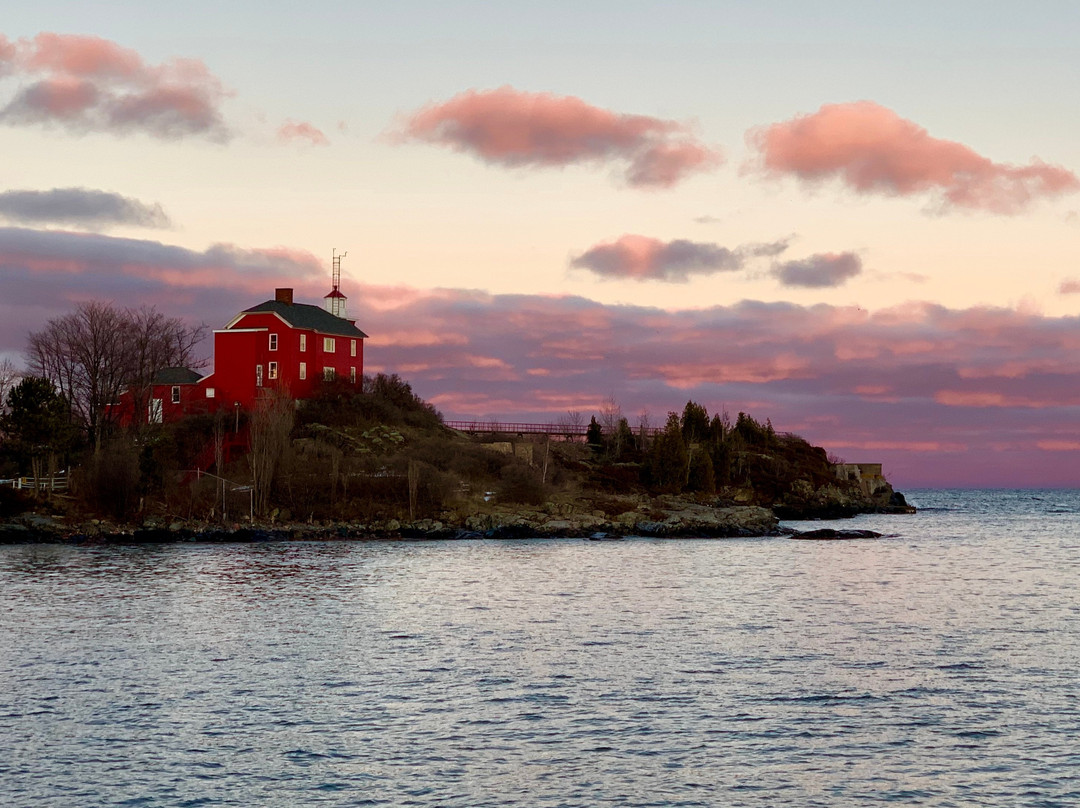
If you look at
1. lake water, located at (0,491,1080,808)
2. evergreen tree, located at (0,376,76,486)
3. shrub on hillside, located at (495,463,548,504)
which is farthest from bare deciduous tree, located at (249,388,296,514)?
lake water, located at (0,491,1080,808)

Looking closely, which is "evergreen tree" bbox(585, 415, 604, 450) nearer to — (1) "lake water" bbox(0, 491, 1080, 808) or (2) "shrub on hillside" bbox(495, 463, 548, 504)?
(2) "shrub on hillside" bbox(495, 463, 548, 504)

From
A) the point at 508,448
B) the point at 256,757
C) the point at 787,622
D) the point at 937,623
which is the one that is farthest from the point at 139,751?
the point at 508,448

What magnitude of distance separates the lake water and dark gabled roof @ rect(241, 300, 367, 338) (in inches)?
1988

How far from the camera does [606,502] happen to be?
92.8m

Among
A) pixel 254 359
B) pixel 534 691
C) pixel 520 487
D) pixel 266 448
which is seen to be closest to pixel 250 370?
pixel 254 359

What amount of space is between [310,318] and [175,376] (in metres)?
14.1

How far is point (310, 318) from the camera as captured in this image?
333 ft

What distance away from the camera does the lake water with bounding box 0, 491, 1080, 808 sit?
17.8m

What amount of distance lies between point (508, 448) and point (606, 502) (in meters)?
14.7

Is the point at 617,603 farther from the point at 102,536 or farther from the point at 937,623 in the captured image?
the point at 102,536

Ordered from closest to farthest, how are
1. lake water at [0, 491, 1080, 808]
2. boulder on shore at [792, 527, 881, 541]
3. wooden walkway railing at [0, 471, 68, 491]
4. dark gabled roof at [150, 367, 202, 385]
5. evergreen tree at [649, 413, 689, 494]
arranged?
→ lake water at [0, 491, 1080, 808]
wooden walkway railing at [0, 471, 68, 491]
boulder on shore at [792, 527, 881, 541]
dark gabled roof at [150, 367, 202, 385]
evergreen tree at [649, 413, 689, 494]

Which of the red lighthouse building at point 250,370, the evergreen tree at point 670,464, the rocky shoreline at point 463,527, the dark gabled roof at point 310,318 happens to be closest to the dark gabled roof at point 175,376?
the red lighthouse building at point 250,370

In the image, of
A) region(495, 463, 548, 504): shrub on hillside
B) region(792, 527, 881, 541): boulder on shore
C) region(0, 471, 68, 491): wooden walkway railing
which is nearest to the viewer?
region(0, 471, 68, 491): wooden walkway railing

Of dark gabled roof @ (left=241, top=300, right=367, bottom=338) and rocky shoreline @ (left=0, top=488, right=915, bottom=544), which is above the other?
dark gabled roof @ (left=241, top=300, right=367, bottom=338)
